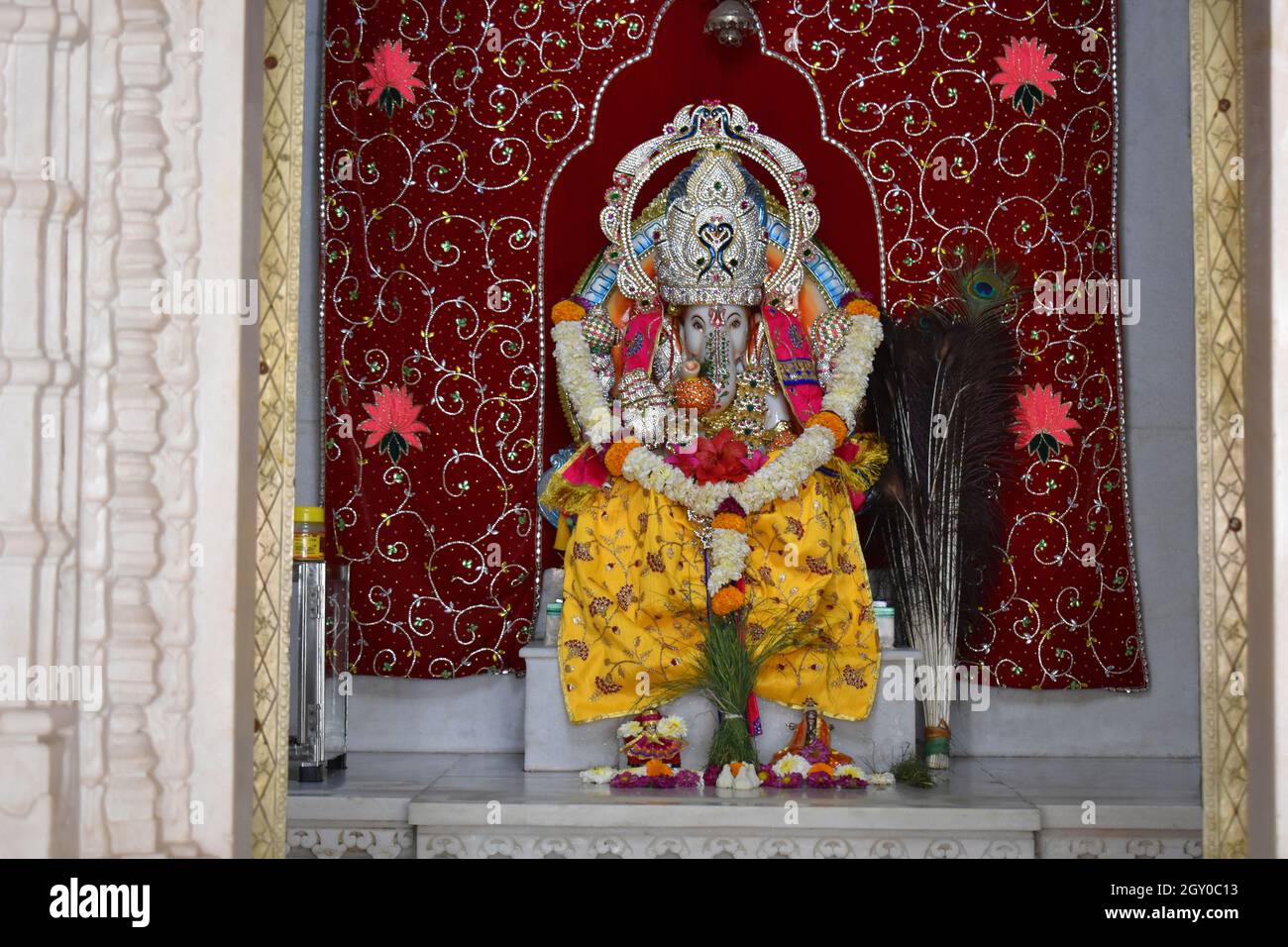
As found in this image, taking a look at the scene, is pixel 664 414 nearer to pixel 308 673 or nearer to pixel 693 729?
pixel 693 729

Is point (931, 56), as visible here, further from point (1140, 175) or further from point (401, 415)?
point (401, 415)

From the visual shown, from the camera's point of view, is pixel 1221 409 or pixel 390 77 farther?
pixel 390 77

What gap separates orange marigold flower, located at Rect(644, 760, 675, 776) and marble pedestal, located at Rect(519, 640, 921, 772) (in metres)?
0.21

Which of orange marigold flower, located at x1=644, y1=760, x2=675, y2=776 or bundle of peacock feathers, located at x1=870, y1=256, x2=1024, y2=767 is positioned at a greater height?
bundle of peacock feathers, located at x1=870, y1=256, x2=1024, y2=767

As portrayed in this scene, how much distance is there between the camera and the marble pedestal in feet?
15.9

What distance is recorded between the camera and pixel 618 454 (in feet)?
16.2

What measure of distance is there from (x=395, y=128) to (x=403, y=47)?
330 millimetres

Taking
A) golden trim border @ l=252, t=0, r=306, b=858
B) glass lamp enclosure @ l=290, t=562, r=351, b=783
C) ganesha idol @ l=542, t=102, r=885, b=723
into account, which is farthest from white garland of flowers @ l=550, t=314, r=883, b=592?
golden trim border @ l=252, t=0, r=306, b=858

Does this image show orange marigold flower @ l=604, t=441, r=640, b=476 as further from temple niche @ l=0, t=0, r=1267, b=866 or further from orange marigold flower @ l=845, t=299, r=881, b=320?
orange marigold flower @ l=845, t=299, r=881, b=320

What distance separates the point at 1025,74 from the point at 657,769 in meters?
3.18

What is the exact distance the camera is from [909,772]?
464 cm

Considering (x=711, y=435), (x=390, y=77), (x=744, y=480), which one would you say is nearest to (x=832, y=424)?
(x=744, y=480)

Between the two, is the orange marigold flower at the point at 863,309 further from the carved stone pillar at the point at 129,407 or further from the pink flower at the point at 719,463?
the carved stone pillar at the point at 129,407
